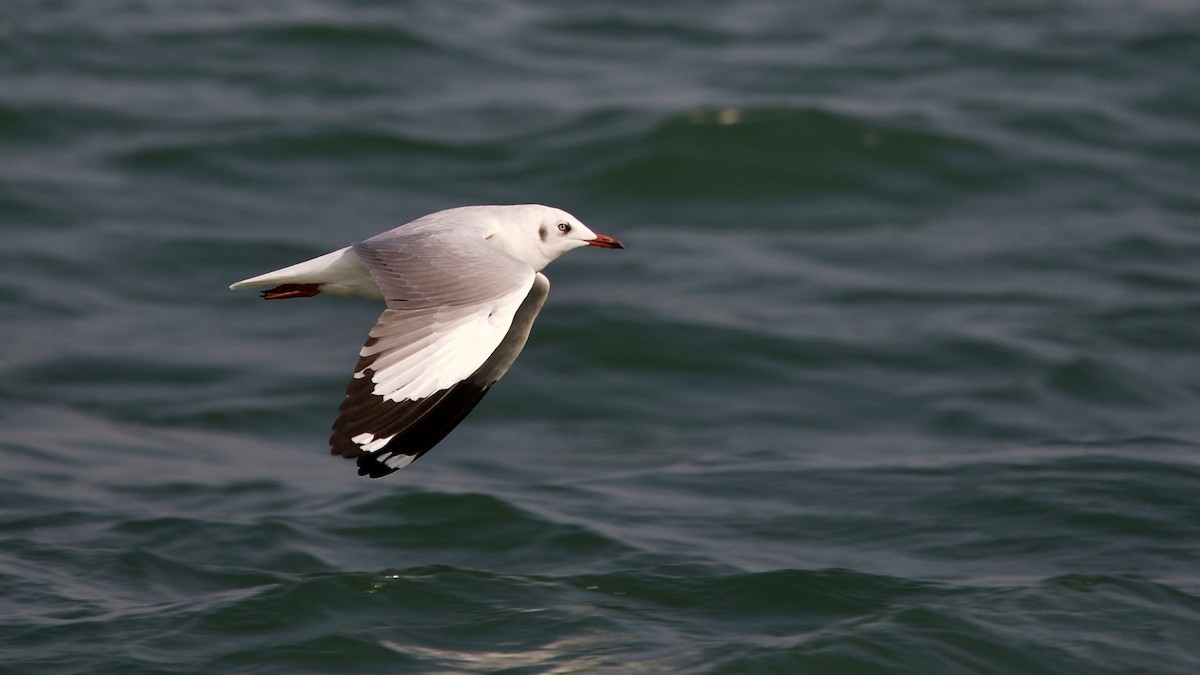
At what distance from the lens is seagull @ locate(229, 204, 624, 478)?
5406 millimetres

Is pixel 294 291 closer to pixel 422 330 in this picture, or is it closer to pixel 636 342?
pixel 422 330

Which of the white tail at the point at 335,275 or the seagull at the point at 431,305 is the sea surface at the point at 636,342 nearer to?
the seagull at the point at 431,305

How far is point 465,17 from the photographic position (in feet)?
55.8

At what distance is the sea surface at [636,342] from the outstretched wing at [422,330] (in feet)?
5.25

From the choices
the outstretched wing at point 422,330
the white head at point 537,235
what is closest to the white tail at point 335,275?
the outstretched wing at point 422,330

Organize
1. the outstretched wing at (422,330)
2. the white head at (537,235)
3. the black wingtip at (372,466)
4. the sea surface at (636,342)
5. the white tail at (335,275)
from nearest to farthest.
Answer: the outstretched wing at (422,330)
the white tail at (335,275)
the black wingtip at (372,466)
the white head at (537,235)
the sea surface at (636,342)

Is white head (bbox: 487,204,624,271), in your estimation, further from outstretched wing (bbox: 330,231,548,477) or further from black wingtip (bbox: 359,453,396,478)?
black wingtip (bbox: 359,453,396,478)

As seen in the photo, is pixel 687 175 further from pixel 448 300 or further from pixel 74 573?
pixel 448 300

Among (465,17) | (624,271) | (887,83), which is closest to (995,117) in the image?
(887,83)

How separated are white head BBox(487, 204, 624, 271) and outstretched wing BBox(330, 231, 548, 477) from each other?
0.47m

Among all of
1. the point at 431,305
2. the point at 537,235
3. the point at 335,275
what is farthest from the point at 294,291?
the point at 431,305

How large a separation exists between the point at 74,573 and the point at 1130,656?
4526 millimetres

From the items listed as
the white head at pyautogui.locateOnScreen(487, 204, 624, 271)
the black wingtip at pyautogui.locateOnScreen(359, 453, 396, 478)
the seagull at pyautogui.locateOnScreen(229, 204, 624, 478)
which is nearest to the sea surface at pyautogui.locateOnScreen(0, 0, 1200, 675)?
the black wingtip at pyautogui.locateOnScreen(359, 453, 396, 478)

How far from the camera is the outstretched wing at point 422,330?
17.7 ft
